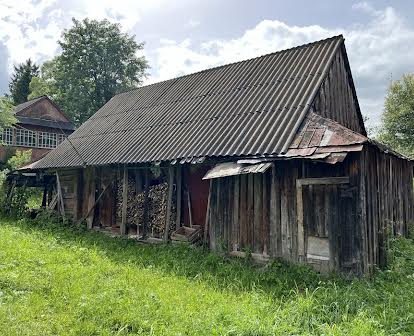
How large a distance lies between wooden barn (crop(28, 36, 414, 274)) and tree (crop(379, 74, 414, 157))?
17.8 m

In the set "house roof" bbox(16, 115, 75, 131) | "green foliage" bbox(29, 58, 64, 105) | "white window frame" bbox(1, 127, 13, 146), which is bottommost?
"white window frame" bbox(1, 127, 13, 146)

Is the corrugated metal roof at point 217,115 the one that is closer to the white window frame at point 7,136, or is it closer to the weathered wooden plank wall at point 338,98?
the weathered wooden plank wall at point 338,98

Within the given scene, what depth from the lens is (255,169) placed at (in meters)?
7.70

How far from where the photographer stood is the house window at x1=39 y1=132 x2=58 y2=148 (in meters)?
33.0

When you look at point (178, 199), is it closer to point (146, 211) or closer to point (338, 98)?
point (146, 211)

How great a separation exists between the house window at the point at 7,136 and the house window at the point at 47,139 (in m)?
2.59

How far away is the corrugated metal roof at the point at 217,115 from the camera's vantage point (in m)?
9.16

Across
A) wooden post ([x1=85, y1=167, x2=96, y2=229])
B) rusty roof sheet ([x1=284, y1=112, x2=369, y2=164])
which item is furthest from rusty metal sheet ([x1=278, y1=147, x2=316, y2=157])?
wooden post ([x1=85, y1=167, x2=96, y2=229])

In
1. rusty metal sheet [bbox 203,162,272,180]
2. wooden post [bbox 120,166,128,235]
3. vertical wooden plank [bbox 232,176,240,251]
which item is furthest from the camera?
wooden post [bbox 120,166,128,235]

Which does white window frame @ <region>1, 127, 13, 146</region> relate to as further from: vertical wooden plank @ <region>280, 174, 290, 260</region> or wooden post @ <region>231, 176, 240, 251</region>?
vertical wooden plank @ <region>280, 174, 290, 260</region>

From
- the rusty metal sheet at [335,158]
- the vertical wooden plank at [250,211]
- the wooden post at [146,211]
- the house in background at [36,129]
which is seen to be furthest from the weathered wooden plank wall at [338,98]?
the house in background at [36,129]

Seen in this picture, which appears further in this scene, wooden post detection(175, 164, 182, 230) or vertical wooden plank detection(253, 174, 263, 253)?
wooden post detection(175, 164, 182, 230)

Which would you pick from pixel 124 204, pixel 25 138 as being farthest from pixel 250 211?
pixel 25 138

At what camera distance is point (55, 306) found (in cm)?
562
